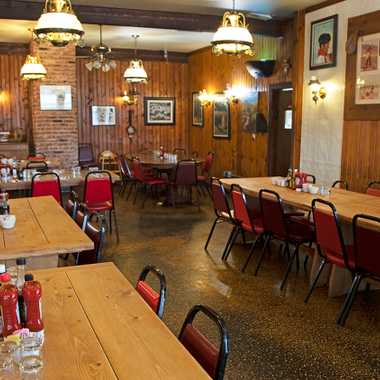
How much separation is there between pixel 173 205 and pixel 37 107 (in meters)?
2.94

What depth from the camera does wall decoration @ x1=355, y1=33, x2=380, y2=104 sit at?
18.9 feet

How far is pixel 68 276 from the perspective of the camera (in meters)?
2.29

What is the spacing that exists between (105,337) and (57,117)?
292 inches

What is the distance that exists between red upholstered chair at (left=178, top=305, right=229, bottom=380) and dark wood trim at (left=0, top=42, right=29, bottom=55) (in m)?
10.1

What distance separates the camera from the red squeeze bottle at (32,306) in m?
1.61

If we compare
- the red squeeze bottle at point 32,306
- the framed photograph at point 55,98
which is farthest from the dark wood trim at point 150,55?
A: the red squeeze bottle at point 32,306

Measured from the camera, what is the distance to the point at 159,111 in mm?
12156

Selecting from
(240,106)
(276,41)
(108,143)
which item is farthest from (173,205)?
(108,143)

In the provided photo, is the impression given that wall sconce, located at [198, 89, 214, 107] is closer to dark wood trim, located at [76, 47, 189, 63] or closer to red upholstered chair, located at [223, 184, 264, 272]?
dark wood trim, located at [76, 47, 189, 63]

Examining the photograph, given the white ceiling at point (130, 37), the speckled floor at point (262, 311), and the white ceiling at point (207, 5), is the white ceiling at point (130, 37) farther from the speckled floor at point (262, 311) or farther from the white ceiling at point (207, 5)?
the speckled floor at point (262, 311)

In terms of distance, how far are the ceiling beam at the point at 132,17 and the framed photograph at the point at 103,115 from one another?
4798 mm

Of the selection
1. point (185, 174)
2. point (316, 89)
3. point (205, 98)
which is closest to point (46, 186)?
point (185, 174)

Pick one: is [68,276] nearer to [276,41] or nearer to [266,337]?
[266,337]

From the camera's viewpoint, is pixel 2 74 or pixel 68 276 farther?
pixel 2 74
